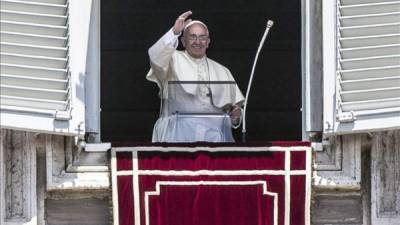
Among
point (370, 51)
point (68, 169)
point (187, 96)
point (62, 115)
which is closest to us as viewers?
point (62, 115)

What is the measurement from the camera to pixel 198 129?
10.5 meters

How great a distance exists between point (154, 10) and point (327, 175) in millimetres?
1489

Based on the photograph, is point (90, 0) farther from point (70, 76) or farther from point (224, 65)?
point (224, 65)

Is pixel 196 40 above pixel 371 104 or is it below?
above

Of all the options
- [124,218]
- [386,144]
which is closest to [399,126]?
[386,144]

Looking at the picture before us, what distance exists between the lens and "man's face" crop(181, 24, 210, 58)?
1074cm

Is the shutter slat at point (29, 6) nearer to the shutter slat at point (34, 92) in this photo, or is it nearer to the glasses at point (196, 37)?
the shutter slat at point (34, 92)

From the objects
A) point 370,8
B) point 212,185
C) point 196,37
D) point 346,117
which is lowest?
point 212,185

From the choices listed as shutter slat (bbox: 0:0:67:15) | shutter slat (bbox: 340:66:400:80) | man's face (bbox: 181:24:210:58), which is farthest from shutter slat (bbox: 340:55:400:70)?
shutter slat (bbox: 0:0:67:15)

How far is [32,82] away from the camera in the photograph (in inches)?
401

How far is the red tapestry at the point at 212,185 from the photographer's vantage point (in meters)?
10.2

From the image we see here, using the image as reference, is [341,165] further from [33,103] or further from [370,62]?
[33,103]

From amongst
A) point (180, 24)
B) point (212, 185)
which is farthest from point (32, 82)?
point (212, 185)

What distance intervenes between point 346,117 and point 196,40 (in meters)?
0.92
